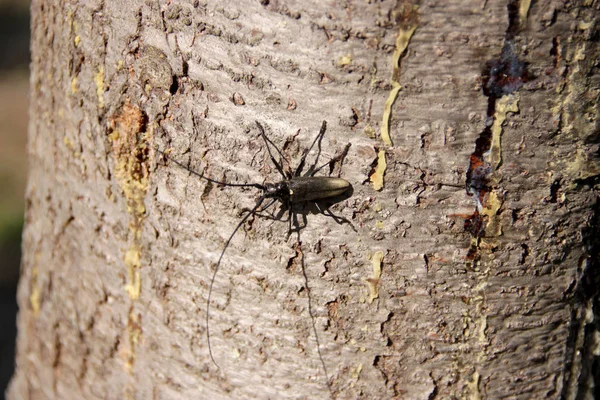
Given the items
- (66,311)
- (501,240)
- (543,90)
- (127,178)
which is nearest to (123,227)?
(127,178)

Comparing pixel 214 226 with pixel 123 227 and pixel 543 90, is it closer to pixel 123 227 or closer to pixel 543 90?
pixel 123 227

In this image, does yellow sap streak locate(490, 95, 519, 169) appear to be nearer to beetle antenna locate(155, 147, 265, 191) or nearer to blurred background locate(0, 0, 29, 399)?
beetle antenna locate(155, 147, 265, 191)

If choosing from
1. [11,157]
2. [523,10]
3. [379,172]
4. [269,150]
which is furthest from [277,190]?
[11,157]

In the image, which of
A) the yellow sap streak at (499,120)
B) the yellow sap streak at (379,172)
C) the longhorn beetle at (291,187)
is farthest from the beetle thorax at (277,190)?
the yellow sap streak at (499,120)

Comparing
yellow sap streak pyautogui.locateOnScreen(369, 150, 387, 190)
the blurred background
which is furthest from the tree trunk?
the blurred background

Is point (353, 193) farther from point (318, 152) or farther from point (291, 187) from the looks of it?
point (291, 187)

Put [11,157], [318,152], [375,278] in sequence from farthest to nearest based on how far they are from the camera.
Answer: [11,157] < [375,278] < [318,152]
